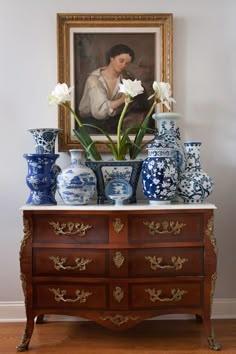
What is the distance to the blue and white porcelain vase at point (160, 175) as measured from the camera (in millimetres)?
1922

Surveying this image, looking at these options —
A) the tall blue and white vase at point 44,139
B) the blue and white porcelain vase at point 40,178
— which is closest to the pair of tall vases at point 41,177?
the blue and white porcelain vase at point 40,178

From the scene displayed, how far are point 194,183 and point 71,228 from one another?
26.9 inches

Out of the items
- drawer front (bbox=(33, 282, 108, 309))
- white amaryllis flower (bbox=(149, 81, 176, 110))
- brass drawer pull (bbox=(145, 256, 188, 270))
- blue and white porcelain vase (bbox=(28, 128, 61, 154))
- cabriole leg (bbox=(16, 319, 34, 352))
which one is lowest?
cabriole leg (bbox=(16, 319, 34, 352))

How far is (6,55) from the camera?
2305mm

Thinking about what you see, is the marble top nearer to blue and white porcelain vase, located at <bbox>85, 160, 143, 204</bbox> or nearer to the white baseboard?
blue and white porcelain vase, located at <bbox>85, 160, 143, 204</bbox>

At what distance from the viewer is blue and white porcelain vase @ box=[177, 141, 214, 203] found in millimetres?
1980

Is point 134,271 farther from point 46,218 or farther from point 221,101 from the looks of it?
point 221,101

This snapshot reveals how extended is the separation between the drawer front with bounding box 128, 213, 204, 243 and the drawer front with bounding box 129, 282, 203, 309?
227 mm

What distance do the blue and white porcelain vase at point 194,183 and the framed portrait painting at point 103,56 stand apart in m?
0.41

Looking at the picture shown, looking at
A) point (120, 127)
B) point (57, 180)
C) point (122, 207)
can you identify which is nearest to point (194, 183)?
point (122, 207)

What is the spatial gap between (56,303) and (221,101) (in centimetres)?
153

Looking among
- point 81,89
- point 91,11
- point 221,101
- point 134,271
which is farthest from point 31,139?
point 221,101

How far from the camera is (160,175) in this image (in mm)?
1919

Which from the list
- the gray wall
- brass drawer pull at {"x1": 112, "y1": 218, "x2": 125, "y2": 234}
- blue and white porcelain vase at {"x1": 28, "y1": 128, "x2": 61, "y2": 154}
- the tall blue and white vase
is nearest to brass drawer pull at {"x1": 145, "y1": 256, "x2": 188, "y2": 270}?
brass drawer pull at {"x1": 112, "y1": 218, "x2": 125, "y2": 234}
